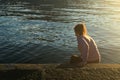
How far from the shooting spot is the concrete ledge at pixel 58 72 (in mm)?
7230

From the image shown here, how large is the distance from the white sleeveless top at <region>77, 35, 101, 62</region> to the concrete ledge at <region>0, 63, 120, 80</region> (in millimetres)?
464

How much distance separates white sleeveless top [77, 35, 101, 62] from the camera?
8.28 meters

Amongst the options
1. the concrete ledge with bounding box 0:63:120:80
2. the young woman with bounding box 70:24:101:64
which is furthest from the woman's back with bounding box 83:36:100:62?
the concrete ledge with bounding box 0:63:120:80

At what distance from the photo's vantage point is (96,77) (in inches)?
287

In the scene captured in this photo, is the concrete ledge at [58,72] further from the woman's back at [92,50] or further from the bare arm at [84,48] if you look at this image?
the woman's back at [92,50]

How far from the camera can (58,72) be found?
7566 millimetres

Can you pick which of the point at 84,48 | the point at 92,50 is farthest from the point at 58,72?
the point at 92,50

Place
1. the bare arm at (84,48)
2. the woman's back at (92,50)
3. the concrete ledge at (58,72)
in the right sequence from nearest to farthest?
the concrete ledge at (58,72) < the bare arm at (84,48) < the woman's back at (92,50)

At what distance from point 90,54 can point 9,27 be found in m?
17.0

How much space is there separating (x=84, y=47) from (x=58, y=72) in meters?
1.39

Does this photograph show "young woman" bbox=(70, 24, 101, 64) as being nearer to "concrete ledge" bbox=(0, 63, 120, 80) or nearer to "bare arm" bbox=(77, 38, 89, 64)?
"bare arm" bbox=(77, 38, 89, 64)

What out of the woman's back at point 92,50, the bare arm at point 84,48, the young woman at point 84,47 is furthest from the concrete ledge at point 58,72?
the woman's back at point 92,50

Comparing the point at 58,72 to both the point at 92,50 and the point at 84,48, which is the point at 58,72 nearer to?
the point at 84,48

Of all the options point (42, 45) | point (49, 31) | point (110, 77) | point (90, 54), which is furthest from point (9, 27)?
point (110, 77)
